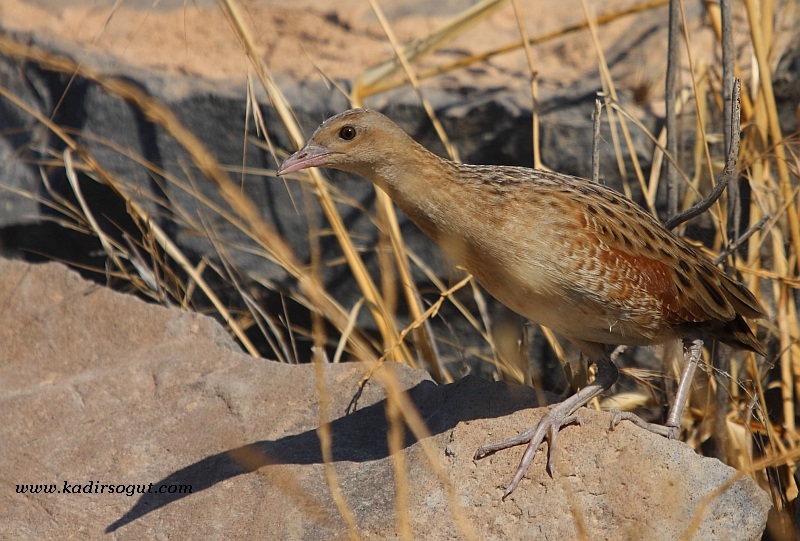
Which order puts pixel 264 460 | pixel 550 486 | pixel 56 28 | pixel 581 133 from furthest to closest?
pixel 56 28 → pixel 581 133 → pixel 264 460 → pixel 550 486

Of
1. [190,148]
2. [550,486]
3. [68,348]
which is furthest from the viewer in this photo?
[68,348]

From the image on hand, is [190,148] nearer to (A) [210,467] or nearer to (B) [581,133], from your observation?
(A) [210,467]

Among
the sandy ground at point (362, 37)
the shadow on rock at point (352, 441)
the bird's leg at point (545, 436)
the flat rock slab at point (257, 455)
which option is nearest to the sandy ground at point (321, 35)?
the sandy ground at point (362, 37)

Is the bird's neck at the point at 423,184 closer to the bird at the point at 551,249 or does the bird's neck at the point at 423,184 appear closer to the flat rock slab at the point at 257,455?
the bird at the point at 551,249

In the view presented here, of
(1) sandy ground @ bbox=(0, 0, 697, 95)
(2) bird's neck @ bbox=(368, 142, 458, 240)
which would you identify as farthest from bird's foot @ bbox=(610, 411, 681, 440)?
(1) sandy ground @ bbox=(0, 0, 697, 95)

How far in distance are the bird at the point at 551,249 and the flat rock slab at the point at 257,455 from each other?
0.16 m

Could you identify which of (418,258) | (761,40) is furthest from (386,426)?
(761,40)

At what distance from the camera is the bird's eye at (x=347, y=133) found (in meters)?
3.92

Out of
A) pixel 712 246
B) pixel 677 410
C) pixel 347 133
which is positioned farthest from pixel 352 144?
pixel 712 246

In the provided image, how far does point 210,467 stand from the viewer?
154 inches

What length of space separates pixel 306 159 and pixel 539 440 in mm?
1388

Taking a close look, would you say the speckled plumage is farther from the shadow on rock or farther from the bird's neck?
the shadow on rock

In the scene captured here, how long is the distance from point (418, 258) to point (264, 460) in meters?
2.49

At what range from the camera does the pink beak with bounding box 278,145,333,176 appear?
154 inches
